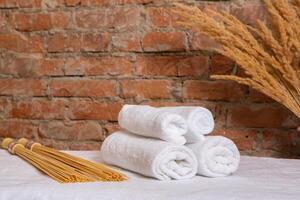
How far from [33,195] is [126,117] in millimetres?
329

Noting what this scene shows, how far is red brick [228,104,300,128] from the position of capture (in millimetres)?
1309

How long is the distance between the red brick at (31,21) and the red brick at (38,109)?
253 mm

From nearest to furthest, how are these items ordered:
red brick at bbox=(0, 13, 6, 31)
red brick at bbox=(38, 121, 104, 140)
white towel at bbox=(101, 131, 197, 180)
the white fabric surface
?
the white fabric surface
white towel at bbox=(101, 131, 197, 180)
red brick at bbox=(38, 121, 104, 140)
red brick at bbox=(0, 13, 6, 31)

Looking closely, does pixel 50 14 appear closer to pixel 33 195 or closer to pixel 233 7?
pixel 233 7

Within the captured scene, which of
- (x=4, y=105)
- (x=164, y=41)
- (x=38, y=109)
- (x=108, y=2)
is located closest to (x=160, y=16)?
(x=164, y=41)

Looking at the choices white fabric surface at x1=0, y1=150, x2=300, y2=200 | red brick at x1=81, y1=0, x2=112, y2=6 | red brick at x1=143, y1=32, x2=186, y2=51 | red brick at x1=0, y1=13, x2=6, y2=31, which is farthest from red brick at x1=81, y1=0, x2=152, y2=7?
white fabric surface at x1=0, y1=150, x2=300, y2=200

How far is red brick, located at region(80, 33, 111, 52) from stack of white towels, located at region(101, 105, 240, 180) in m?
0.54

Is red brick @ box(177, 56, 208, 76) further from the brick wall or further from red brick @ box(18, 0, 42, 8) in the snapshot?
red brick @ box(18, 0, 42, 8)

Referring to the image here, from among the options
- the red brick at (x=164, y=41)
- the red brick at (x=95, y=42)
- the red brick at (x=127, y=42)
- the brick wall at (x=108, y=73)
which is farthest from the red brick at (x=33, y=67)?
the red brick at (x=164, y=41)

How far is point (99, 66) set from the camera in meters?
1.50

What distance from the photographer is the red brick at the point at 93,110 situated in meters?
1.49

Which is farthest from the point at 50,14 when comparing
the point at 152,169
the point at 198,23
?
the point at 152,169

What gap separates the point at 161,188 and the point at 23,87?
3.08 ft

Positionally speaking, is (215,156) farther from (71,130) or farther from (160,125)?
(71,130)
